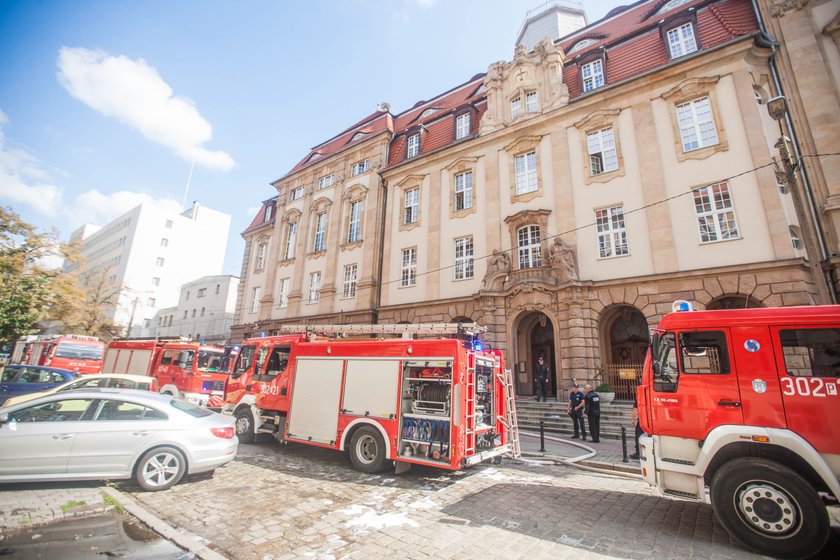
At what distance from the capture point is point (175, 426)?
6777 millimetres

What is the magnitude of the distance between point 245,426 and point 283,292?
19556 millimetres

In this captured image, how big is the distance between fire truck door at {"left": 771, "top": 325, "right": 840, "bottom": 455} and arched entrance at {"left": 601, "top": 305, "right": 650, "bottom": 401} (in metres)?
11.3

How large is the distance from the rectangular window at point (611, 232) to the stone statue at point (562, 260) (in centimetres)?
127

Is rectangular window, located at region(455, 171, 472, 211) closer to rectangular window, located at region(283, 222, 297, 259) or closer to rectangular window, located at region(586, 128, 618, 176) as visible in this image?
rectangular window, located at region(586, 128, 618, 176)

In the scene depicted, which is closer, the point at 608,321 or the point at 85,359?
the point at 608,321

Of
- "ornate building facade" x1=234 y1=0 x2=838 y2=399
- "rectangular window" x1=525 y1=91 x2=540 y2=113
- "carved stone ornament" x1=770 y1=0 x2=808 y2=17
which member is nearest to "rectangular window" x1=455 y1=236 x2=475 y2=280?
"ornate building facade" x1=234 y1=0 x2=838 y2=399

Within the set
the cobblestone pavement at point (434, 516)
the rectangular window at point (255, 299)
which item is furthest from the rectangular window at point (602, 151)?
the rectangular window at point (255, 299)

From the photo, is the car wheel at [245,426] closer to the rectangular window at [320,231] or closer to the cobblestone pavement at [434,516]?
the cobblestone pavement at [434,516]

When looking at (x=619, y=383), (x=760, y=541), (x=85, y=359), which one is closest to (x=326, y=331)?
(x=760, y=541)

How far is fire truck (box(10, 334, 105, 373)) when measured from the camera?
2207cm

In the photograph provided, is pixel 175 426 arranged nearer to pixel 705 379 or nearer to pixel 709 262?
pixel 705 379

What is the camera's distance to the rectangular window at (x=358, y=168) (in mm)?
27391

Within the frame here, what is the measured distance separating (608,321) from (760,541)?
13.2 metres

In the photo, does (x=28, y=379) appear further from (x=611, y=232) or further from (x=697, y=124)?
(x=697, y=124)
